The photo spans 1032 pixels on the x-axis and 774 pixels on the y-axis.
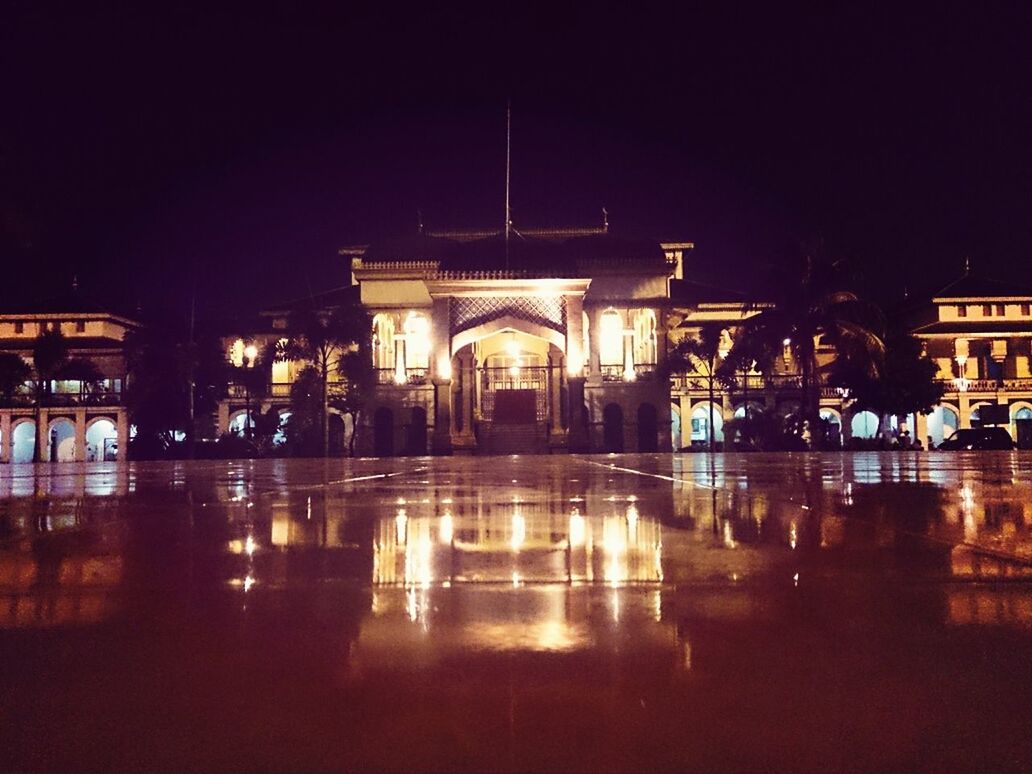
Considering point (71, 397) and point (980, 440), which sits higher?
point (71, 397)

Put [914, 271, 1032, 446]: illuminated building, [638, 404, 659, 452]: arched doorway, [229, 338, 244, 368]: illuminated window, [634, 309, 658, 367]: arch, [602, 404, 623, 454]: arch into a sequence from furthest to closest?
[229, 338, 244, 368]: illuminated window < [914, 271, 1032, 446]: illuminated building < [634, 309, 658, 367]: arch < [638, 404, 659, 452]: arched doorway < [602, 404, 623, 454]: arch

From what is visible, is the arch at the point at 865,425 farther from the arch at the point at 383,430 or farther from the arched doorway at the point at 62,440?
the arched doorway at the point at 62,440

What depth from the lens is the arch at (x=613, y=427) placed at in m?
40.5

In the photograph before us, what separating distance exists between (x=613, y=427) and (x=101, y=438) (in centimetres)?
3375

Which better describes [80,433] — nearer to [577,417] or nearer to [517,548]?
[577,417]

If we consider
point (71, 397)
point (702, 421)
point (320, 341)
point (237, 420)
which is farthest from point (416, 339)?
point (71, 397)

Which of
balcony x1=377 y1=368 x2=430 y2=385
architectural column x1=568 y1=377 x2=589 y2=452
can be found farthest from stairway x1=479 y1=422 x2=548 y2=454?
balcony x1=377 y1=368 x2=430 y2=385

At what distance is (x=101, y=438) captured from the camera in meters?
52.2

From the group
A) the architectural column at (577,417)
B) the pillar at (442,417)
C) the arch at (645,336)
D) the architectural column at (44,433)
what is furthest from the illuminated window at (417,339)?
the architectural column at (44,433)

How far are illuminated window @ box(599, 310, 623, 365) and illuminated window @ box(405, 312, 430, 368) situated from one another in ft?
31.0

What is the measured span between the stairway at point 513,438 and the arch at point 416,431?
3587 mm

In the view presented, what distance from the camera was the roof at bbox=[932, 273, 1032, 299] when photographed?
175ft

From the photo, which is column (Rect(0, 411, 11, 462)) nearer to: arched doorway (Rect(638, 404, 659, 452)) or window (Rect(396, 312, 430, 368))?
window (Rect(396, 312, 430, 368))

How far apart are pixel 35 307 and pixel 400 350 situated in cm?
2852
